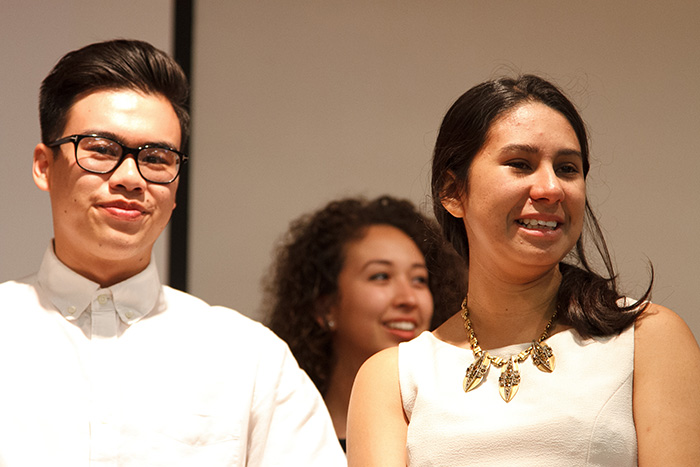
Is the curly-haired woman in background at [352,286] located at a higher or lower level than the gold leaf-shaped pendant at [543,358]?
lower

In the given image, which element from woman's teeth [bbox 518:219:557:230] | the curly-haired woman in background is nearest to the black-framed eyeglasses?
woman's teeth [bbox 518:219:557:230]

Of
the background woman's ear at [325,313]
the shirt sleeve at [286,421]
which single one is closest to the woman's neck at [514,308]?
the shirt sleeve at [286,421]

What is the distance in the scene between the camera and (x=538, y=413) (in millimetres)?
1993

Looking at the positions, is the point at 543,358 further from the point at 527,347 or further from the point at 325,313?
the point at 325,313

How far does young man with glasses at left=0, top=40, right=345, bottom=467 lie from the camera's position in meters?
2.57

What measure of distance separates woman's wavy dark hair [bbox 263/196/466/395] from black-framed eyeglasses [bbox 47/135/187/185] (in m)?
1.31

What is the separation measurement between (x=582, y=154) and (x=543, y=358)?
50 cm

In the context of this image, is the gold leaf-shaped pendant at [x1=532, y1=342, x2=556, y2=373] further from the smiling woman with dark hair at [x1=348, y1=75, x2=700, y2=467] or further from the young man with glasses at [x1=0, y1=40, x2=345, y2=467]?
the young man with glasses at [x1=0, y1=40, x2=345, y2=467]

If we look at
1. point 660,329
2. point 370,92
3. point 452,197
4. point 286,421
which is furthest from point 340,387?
point 660,329

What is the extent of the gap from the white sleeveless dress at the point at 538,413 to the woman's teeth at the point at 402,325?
5.14ft

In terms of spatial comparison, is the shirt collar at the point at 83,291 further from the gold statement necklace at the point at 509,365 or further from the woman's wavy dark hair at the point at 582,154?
the gold statement necklace at the point at 509,365

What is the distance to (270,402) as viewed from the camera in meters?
2.76

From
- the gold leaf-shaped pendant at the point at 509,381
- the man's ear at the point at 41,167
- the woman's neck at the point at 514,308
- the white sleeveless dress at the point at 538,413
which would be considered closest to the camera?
the white sleeveless dress at the point at 538,413

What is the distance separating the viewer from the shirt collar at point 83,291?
2.71 metres
